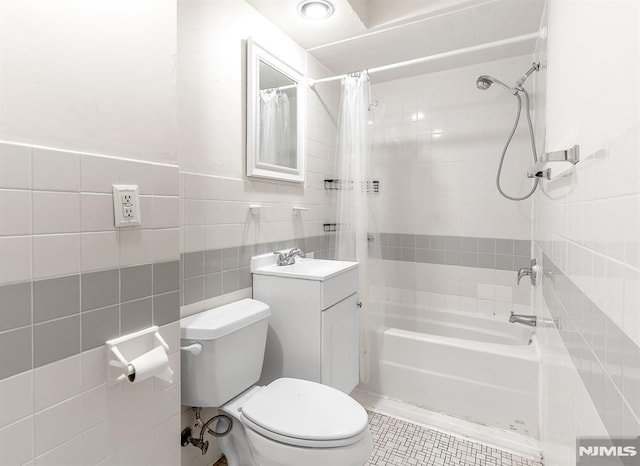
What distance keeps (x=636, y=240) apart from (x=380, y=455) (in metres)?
1.67

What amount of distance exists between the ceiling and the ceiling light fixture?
32 millimetres

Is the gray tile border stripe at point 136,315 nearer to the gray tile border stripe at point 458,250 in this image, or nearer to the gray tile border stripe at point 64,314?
the gray tile border stripe at point 64,314

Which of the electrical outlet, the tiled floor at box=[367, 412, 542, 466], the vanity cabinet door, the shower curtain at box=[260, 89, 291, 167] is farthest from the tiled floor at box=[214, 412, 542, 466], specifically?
the shower curtain at box=[260, 89, 291, 167]

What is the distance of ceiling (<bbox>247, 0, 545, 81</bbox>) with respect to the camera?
1877mm

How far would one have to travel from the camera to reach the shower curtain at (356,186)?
2.14 m

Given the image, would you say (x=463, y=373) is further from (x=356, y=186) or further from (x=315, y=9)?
(x=315, y=9)

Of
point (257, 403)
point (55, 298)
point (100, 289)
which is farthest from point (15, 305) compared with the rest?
point (257, 403)

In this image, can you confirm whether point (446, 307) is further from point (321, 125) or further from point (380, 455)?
point (321, 125)

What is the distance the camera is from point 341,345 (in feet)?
6.14

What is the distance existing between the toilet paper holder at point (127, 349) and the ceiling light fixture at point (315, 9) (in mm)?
1729

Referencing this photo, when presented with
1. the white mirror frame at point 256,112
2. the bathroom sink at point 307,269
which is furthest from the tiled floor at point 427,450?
the white mirror frame at point 256,112

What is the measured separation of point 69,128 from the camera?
0.88m

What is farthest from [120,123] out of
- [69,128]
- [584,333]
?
[584,333]

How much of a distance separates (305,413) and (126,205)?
96 cm
